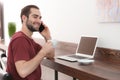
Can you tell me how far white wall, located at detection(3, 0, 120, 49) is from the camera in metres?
2.04

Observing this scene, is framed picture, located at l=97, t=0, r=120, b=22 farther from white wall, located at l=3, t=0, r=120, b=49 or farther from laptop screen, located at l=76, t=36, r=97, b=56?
laptop screen, located at l=76, t=36, r=97, b=56

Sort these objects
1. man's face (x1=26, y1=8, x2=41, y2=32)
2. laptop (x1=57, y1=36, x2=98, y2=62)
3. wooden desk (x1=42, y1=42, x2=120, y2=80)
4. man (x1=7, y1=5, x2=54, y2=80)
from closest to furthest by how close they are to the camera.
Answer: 1. wooden desk (x1=42, y1=42, x2=120, y2=80)
2. man (x1=7, y1=5, x2=54, y2=80)
3. man's face (x1=26, y1=8, x2=41, y2=32)
4. laptop (x1=57, y1=36, x2=98, y2=62)

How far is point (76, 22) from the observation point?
249 centimetres

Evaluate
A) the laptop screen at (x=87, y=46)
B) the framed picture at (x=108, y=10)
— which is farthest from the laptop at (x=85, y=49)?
the framed picture at (x=108, y=10)

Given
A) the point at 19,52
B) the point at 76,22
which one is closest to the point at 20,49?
the point at 19,52

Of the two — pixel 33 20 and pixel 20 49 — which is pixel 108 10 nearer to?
pixel 33 20

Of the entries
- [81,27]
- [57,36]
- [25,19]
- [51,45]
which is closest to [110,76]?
[51,45]

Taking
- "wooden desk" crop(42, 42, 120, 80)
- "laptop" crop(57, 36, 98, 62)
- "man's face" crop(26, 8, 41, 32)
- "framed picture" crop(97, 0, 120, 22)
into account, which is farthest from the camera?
"laptop" crop(57, 36, 98, 62)

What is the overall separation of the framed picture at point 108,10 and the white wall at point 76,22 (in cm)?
5

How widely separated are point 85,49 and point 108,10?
439 mm

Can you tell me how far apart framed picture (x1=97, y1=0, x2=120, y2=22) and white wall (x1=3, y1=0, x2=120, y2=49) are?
5 centimetres

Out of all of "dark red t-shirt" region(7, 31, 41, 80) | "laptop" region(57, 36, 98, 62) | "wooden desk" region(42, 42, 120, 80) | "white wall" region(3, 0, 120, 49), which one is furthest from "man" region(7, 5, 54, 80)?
"white wall" region(3, 0, 120, 49)

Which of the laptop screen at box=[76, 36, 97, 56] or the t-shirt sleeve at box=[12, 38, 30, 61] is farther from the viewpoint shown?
the laptop screen at box=[76, 36, 97, 56]

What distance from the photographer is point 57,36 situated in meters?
2.90
